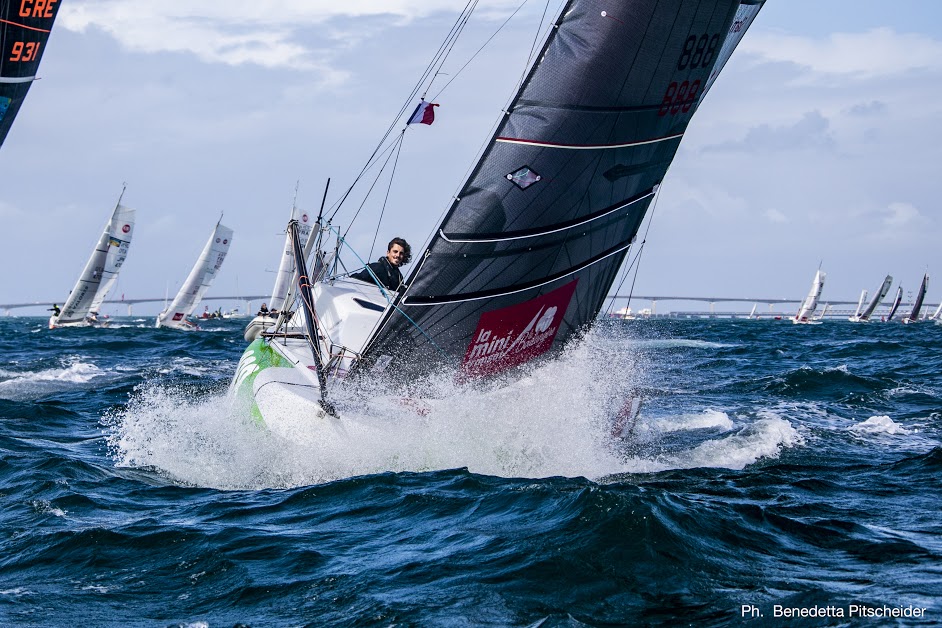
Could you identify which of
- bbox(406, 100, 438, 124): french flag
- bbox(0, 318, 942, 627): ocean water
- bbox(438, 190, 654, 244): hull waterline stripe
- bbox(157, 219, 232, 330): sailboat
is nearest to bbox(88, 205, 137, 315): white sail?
bbox(157, 219, 232, 330): sailboat

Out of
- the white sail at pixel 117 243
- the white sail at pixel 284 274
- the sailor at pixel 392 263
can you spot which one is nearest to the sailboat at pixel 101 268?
the white sail at pixel 117 243

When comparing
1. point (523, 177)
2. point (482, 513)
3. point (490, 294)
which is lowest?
point (482, 513)

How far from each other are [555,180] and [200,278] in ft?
126

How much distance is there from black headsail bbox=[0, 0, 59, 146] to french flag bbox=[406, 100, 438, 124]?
6.86 m

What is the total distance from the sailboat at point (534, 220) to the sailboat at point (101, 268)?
109ft

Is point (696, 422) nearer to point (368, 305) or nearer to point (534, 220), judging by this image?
point (534, 220)

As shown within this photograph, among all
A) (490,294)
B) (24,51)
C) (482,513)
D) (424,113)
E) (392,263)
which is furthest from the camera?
(24,51)

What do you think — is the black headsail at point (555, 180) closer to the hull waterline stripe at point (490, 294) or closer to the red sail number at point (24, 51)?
the hull waterline stripe at point (490, 294)

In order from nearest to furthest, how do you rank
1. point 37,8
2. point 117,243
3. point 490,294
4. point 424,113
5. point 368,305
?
1. point 490,294
2. point 424,113
3. point 368,305
4. point 37,8
5. point 117,243

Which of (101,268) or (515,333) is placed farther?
(101,268)

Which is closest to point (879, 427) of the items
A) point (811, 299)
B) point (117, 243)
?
point (117, 243)

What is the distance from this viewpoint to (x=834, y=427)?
9.67m

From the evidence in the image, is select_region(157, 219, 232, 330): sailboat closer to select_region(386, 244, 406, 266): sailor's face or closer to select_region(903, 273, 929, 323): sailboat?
select_region(386, 244, 406, 266): sailor's face

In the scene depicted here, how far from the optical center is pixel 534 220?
7992 mm
